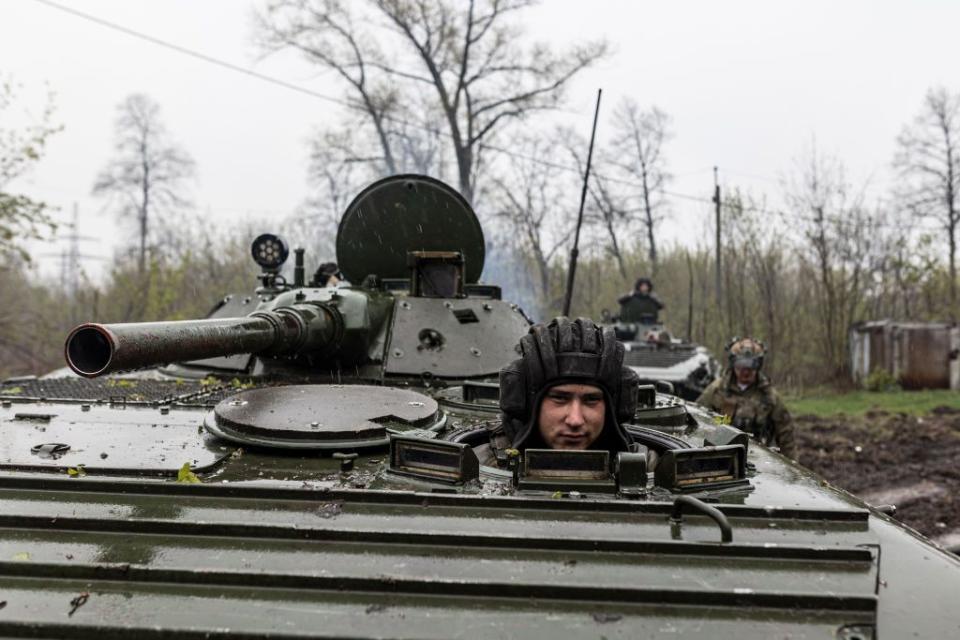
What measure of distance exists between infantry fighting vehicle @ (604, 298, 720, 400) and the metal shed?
6411 millimetres

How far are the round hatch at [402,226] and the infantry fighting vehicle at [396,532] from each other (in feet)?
8.31

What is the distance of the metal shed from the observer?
16.9m

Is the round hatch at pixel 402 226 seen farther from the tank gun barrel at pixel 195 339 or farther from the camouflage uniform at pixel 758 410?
the camouflage uniform at pixel 758 410

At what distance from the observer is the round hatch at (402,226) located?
587cm

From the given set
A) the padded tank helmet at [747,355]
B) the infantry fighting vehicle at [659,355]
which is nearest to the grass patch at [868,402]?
the infantry fighting vehicle at [659,355]

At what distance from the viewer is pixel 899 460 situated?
1023cm

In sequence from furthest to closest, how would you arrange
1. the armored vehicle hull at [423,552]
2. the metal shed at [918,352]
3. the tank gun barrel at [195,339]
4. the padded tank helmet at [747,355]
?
the metal shed at [918,352] → the padded tank helmet at [747,355] → the tank gun barrel at [195,339] → the armored vehicle hull at [423,552]

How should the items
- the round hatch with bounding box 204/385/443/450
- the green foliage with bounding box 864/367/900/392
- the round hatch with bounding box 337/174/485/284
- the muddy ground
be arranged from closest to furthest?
the round hatch with bounding box 204/385/443/450, the round hatch with bounding box 337/174/485/284, the muddy ground, the green foliage with bounding box 864/367/900/392

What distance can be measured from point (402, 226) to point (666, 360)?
654cm

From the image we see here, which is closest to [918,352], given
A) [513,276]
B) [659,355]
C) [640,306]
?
[640,306]

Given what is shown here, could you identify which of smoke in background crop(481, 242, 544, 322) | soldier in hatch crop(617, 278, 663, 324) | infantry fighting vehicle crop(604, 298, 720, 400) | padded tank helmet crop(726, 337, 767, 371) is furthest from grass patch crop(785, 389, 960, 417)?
smoke in background crop(481, 242, 544, 322)

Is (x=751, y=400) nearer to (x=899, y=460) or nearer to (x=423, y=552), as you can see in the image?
(x=899, y=460)

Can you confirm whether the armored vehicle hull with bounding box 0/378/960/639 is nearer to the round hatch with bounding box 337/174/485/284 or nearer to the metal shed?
the round hatch with bounding box 337/174/485/284

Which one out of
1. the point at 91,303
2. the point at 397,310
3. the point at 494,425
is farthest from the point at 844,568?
the point at 91,303
